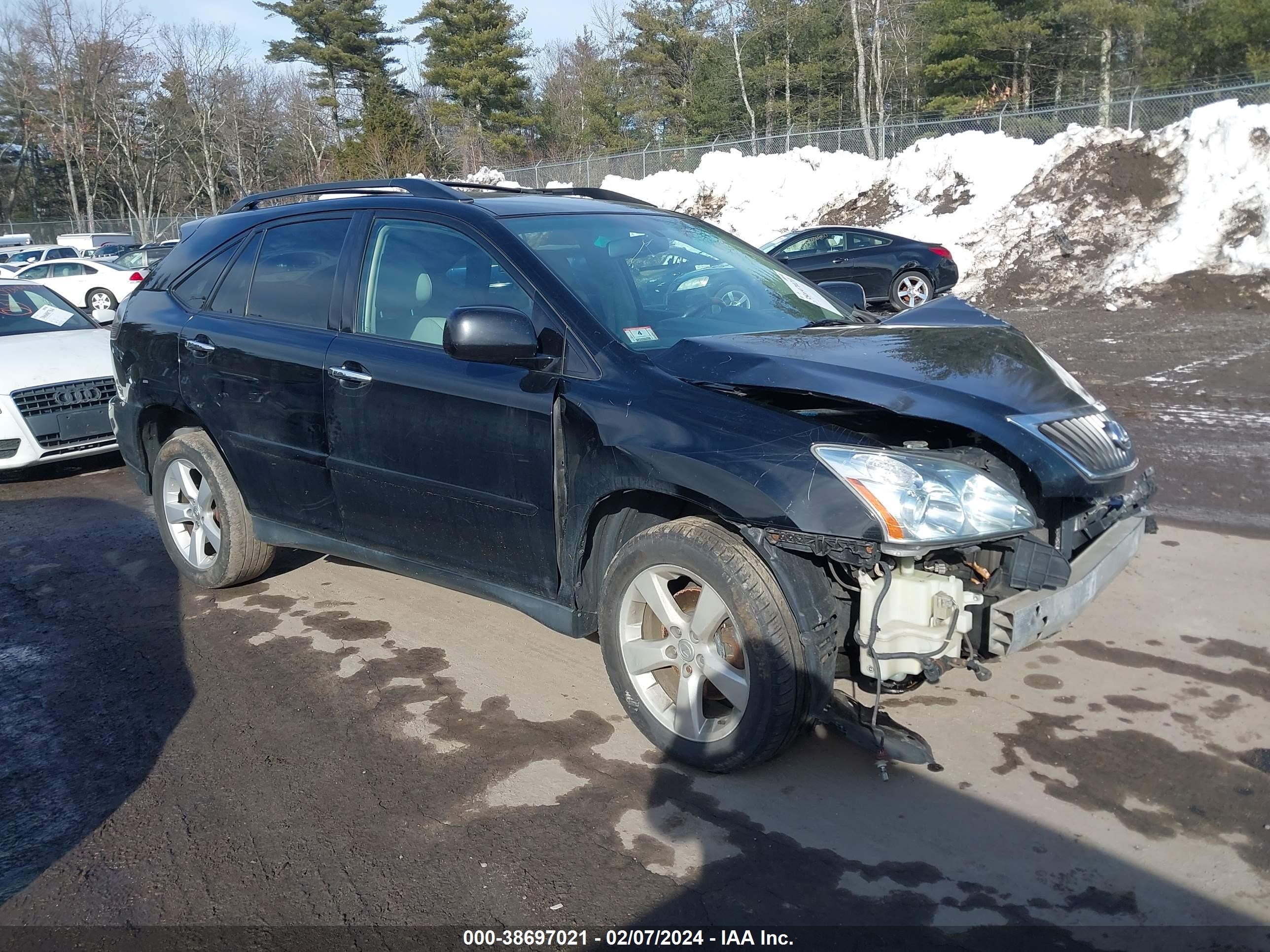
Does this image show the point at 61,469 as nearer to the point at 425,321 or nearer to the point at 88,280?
the point at 425,321

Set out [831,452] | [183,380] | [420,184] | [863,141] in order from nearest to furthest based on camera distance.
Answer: [831,452] → [420,184] → [183,380] → [863,141]

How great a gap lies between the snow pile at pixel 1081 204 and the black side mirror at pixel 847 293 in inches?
513

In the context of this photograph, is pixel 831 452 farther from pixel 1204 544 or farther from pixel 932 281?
pixel 932 281

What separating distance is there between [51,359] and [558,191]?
506 centimetres

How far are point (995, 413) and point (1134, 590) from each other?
2132mm

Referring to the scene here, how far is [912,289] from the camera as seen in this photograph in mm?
16453

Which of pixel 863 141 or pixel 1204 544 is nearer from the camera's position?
pixel 1204 544

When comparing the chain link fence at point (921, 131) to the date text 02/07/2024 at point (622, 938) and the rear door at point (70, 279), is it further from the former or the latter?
the date text 02/07/2024 at point (622, 938)

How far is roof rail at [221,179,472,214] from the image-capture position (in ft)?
14.6

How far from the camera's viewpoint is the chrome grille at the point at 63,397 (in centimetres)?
766

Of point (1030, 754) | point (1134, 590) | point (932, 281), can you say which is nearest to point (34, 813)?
point (1030, 754)

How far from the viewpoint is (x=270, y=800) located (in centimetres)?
346

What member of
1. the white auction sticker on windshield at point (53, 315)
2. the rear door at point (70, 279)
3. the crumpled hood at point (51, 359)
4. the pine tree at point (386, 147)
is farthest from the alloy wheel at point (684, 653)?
the pine tree at point (386, 147)

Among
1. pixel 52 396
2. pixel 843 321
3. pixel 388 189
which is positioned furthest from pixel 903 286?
pixel 388 189
